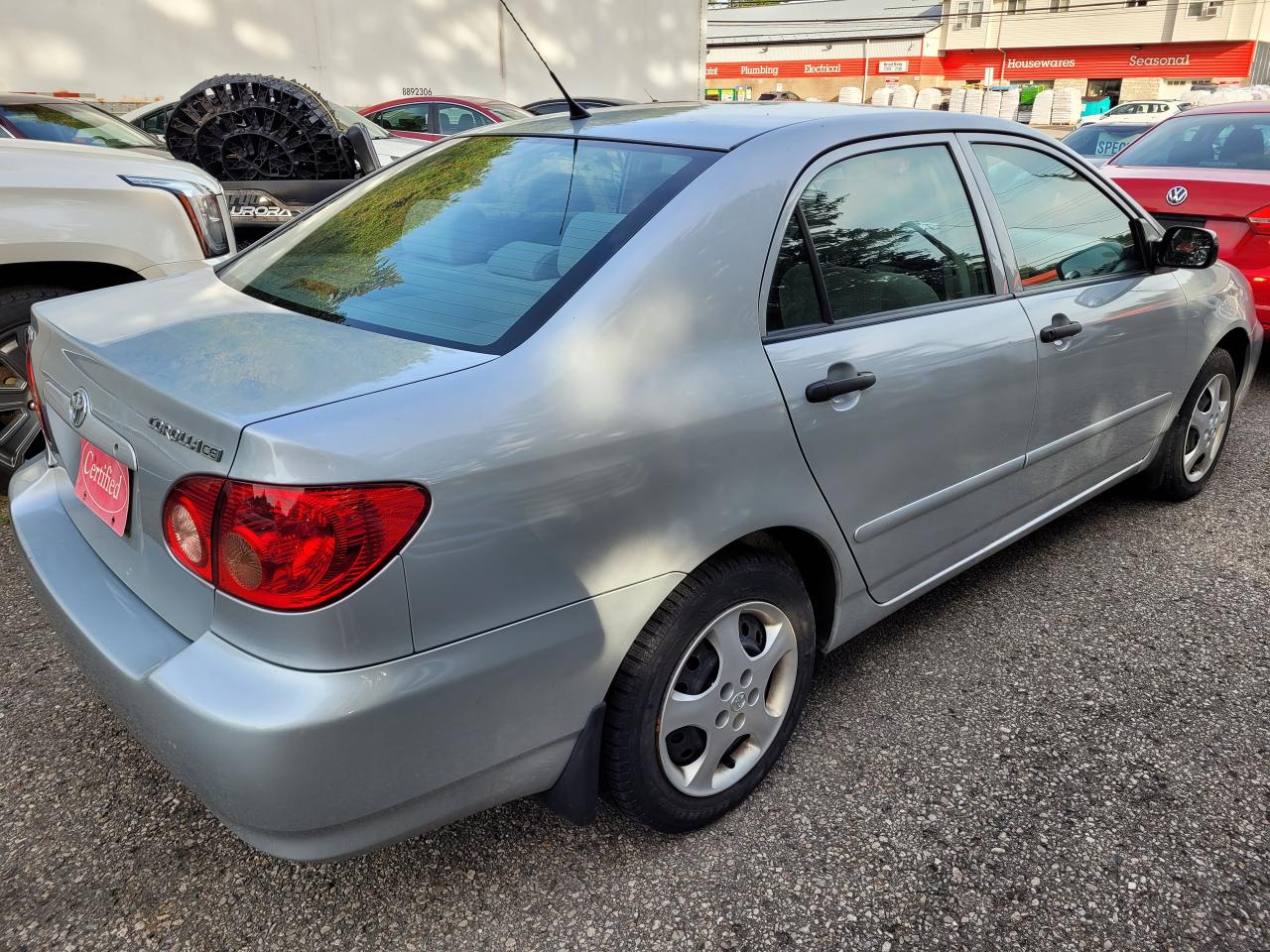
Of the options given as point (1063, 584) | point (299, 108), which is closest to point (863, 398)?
point (1063, 584)

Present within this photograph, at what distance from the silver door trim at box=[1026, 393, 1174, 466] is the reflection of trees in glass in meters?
1.80

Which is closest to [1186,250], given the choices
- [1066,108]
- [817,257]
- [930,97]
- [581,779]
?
[817,257]

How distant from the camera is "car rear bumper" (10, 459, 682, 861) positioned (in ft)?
5.03

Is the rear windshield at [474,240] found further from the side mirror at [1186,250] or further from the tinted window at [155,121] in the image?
the tinted window at [155,121]

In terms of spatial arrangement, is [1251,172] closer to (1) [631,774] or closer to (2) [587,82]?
(1) [631,774]

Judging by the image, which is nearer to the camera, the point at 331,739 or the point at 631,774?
the point at 331,739

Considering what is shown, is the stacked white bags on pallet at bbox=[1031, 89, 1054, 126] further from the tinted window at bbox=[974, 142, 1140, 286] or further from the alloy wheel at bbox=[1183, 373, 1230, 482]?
the tinted window at bbox=[974, 142, 1140, 286]

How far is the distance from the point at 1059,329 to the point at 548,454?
1863 millimetres

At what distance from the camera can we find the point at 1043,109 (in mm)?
47344

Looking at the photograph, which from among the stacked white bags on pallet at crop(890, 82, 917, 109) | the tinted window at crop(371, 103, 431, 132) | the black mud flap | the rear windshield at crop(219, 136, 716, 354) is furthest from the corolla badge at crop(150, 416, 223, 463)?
the stacked white bags on pallet at crop(890, 82, 917, 109)

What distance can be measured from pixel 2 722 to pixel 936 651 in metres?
2.64

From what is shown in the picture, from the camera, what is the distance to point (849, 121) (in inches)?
95.3

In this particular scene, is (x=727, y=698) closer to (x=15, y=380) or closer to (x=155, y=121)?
(x=15, y=380)

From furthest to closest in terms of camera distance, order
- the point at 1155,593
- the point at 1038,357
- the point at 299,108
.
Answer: the point at 299,108, the point at 1155,593, the point at 1038,357
